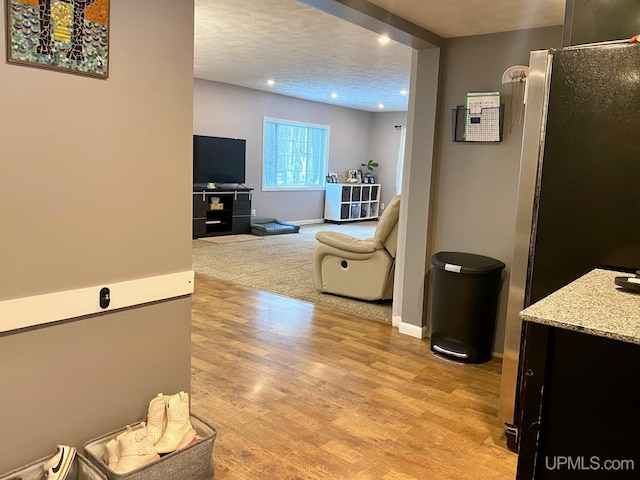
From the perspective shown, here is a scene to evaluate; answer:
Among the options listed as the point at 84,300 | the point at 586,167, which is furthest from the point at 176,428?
the point at 586,167

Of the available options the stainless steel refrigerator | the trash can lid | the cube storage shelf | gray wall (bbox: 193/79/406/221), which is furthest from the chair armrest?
the cube storage shelf

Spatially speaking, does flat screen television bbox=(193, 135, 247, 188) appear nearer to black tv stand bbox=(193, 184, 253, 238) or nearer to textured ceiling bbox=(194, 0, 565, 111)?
black tv stand bbox=(193, 184, 253, 238)

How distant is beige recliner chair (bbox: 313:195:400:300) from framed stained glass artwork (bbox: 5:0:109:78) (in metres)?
3.03

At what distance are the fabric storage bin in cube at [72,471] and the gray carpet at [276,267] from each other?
9.20 feet

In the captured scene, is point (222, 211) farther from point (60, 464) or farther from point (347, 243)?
point (60, 464)

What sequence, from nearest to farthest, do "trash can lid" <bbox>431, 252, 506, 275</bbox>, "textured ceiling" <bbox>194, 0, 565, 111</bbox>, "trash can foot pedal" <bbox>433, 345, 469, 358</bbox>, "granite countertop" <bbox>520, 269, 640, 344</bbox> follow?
1. "granite countertop" <bbox>520, 269, 640, 344</bbox>
2. "textured ceiling" <bbox>194, 0, 565, 111</bbox>
3. "trash can lid" <bbox>431, 252, 506, 275</bbox>
4. "trash can foot pedal" <bbox>433, 345, 469, 358</bbox>

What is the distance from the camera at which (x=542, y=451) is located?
4.79 feet

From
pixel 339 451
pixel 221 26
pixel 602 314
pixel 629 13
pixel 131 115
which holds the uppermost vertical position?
pixel 221 26

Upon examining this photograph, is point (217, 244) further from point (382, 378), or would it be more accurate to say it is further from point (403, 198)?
point (382, 378)

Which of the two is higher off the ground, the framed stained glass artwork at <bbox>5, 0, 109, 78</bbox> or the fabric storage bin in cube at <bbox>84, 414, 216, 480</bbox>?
the framed stained glass artwork at <bbox>5, 0, 109, 78</bbox>

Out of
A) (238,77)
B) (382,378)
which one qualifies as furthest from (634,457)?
(238,77)

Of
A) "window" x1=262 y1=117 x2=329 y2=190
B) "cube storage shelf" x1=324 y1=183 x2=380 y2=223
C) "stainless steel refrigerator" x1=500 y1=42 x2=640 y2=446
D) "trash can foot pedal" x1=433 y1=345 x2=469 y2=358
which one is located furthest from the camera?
"cube storage shelf" x1=324 y1=183 x2=380 y2=223

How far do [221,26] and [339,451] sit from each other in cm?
371

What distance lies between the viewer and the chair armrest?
4.50 metres
